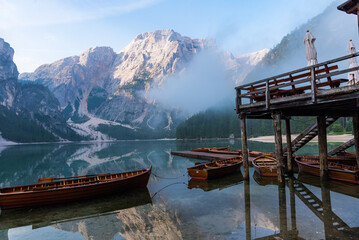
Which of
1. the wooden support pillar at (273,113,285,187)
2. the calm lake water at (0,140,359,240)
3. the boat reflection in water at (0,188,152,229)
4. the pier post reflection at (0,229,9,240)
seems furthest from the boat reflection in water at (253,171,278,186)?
the pier post reflection at (0,229,9,240)

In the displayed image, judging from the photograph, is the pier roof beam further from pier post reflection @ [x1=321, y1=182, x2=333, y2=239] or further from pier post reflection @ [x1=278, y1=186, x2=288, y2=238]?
pier post reflection @ [x1=278, y1=186, x2=288, y2=238]

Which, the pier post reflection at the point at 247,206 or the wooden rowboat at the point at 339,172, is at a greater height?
the wooden rowboat at the point at 339,172

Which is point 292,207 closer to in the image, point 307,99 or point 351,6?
point 307,99

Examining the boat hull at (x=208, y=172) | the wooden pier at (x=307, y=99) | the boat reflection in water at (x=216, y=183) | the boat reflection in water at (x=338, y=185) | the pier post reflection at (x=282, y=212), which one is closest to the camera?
the pier post reflection at (x=282, y=212)

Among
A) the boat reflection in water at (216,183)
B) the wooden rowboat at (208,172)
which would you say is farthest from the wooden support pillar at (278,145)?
the wooden rowboat at (208,172)

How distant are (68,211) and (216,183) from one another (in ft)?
40.5

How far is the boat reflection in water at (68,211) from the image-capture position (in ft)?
41.9

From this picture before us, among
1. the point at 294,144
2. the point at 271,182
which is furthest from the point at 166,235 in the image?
the point at 294,144

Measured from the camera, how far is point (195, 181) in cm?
2142

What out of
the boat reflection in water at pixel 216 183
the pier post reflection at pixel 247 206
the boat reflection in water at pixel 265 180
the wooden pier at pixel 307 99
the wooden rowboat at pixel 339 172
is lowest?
the boat reflection in water at pixel 216 183

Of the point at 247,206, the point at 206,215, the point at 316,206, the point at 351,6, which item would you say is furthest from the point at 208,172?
the point at 351,6

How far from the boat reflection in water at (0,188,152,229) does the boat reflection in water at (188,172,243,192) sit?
4.89 metres

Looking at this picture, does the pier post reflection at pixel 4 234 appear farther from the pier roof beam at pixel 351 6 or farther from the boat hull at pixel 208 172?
the pier roof beam at pixel 351 6

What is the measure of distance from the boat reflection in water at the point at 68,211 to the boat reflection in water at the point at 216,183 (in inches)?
192
